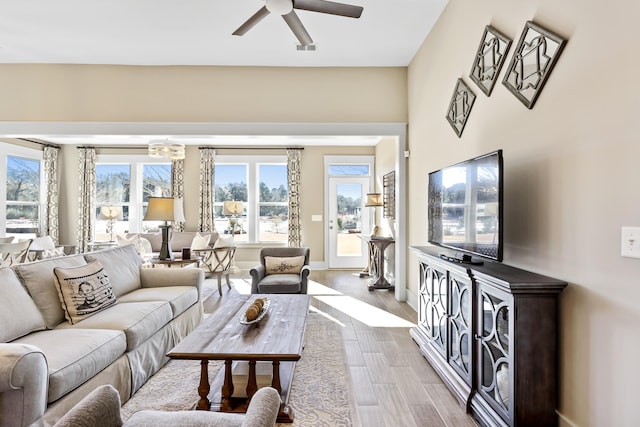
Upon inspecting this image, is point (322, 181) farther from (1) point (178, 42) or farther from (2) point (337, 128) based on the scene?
(1) point (178, 42)

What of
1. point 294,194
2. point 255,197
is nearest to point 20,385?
point 294,194

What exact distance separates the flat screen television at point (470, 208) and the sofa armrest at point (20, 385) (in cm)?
257

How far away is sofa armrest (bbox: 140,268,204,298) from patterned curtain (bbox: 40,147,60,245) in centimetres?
545

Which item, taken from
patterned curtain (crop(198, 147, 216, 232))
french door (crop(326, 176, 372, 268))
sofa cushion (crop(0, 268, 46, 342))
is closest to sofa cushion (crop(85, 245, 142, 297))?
sofa cushion (crop(0, 268, 46, 342))

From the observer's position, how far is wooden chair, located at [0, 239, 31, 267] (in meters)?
4.31

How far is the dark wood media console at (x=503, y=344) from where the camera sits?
1.79 metres

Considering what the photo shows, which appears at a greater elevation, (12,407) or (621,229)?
(621,229)

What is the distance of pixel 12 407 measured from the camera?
158cm

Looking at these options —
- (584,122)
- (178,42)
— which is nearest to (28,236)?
(178,42)

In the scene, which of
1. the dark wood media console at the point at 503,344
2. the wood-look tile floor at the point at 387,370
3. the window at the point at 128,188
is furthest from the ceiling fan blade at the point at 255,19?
the window at the point at 128,188

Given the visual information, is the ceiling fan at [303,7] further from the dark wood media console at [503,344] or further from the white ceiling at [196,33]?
the dark wood media console at [503,344]

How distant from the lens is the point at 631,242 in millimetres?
1450

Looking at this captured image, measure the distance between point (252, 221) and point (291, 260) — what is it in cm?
342

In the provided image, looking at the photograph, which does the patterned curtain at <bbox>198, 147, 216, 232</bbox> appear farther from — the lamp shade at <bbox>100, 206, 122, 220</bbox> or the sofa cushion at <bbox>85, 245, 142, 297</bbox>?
the sofa cushion at <bbox>85, 245, 142, 297</bbox>
